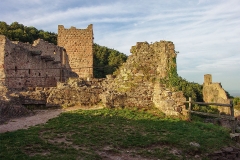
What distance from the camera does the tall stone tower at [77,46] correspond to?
3191cm

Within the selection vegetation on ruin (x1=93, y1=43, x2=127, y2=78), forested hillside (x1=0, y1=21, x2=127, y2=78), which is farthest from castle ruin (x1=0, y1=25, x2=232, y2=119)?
vegetation on ruin (x1=93, y1=43, x2=127, y2=78)

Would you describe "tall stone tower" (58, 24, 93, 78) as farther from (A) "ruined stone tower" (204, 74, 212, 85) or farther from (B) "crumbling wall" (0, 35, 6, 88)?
(A) "ruined stone tower" (204, 74, 212, 85)

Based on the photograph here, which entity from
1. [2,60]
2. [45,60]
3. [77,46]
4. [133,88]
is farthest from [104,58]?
[133,88]

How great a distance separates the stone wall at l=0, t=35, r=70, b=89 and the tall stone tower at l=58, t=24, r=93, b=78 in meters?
3.04

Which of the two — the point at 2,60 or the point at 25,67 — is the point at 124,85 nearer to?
the point at 2,60

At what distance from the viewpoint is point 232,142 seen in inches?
405

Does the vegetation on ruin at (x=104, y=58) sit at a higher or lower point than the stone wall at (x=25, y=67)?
higher

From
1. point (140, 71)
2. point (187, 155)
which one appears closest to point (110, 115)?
point (140, 71)

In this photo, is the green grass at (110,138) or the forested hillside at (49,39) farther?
the forested hillside at (49,39)

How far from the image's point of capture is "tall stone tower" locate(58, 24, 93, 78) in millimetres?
31906

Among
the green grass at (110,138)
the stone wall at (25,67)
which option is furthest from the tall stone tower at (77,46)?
the green grass at (110,138)

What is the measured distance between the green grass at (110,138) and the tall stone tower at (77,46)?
772 inches

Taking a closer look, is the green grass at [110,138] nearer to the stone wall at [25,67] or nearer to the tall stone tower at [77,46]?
the stone wall at [25,67]

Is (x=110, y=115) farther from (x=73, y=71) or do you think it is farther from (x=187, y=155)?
(x=73, y=71)
